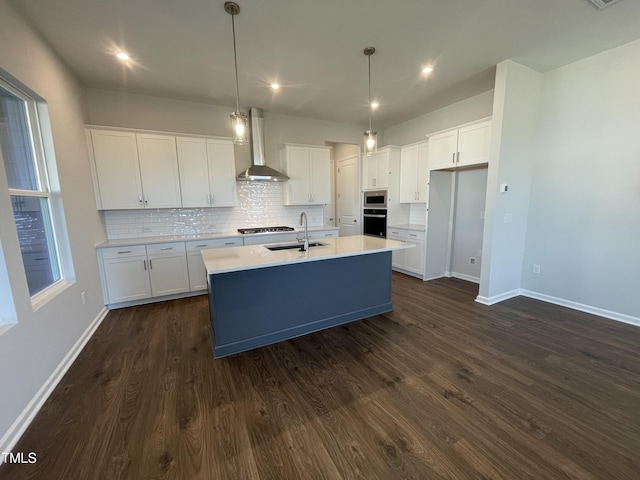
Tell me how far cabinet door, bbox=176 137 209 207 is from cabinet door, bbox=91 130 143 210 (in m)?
0.54

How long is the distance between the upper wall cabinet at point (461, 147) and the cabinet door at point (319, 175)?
1.80 meters

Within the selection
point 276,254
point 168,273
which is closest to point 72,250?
point 168,273

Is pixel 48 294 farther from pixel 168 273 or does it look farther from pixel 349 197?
pixel 349 197

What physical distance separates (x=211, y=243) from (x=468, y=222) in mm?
4155

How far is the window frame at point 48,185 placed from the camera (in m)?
2.24

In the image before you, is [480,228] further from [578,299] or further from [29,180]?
[29,180]

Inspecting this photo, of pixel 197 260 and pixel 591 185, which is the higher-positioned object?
pixel 591 185

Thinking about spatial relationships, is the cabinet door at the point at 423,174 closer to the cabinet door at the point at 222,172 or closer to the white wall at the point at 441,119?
the white wall at the point at 441,119

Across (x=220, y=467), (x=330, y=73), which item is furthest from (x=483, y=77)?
(x=220, y=467)

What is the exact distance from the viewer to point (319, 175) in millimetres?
4844

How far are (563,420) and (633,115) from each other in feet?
10.4

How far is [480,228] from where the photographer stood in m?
4.20

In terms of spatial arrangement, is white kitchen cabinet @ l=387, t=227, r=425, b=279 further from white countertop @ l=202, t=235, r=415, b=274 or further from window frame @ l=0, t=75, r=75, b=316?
window frame @ l=0, t=75, r=75, b=316

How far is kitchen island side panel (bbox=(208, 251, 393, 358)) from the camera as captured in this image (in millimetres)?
2342
